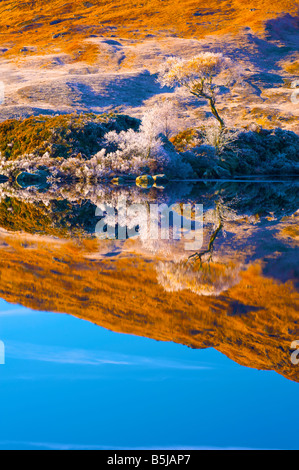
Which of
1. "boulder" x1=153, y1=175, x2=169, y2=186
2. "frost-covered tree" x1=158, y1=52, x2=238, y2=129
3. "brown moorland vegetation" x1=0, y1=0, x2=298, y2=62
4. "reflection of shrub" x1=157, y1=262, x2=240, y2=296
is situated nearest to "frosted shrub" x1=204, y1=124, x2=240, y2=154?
"frost-covered tree" x1=158, y1=52, x2=238, y2=129

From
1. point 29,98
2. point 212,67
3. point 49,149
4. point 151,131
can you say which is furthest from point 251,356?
point 29,98

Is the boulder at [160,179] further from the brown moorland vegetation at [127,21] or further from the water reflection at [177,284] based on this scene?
the brown moorland vegetation at [127,21]

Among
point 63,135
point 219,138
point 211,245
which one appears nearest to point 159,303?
point 211,245

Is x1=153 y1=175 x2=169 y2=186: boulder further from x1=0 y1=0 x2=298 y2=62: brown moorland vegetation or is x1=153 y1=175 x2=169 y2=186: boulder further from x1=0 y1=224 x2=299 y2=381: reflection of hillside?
x1=0 y1=0 x2=298 y2=62: brown moorland vegetation

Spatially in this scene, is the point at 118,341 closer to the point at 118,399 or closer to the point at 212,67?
the point at 118,399

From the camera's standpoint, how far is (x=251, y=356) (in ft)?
14.1

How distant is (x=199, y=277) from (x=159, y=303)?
4.72ft

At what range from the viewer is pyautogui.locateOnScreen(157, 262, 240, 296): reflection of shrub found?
657 centimetres

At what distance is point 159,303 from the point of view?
590 cm

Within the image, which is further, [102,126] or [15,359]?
[102,126]

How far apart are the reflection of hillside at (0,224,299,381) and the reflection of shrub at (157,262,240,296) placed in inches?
5.6

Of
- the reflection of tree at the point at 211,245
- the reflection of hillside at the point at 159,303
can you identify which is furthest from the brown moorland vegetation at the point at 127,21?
the reflection of hillside at the point at 159,303

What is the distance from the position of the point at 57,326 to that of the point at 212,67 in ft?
145

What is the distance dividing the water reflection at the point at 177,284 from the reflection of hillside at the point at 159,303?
1 cm
